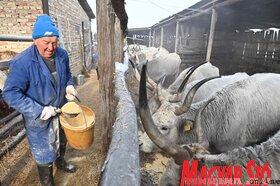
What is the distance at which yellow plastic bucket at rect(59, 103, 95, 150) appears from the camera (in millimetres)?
2143

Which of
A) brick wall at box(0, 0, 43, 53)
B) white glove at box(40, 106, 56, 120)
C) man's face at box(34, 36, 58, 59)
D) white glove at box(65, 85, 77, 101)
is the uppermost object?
brick wall at box(0, 0, 43, 53)

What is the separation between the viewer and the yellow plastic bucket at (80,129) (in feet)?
7.03

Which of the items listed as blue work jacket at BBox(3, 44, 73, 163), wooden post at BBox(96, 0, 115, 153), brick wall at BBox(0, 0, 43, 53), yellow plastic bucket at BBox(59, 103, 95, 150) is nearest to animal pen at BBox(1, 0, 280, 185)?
wooden post at BBox(96, 0, 115, 153)

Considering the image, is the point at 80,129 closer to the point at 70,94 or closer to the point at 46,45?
the point at 70,94

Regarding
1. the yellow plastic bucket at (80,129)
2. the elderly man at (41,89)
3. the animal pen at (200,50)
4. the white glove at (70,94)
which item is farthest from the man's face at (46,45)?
the yellow plastic bucket at (80,129)

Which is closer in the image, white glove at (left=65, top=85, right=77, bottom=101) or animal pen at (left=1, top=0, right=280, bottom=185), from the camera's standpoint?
animal pen at (left=1, top=0, right=280, bottom=185)

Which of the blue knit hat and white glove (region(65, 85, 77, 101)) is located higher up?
the blue knit hat

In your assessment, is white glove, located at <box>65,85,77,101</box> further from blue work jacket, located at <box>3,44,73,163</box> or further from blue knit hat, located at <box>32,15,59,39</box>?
blue knit hat, located at <box>32,15,59,39</box>

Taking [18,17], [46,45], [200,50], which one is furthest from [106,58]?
[200,50]

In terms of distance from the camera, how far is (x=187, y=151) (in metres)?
1.96

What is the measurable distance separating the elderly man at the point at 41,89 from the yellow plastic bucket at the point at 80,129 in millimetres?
225

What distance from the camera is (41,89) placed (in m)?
2.32

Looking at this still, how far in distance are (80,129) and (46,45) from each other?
1015mm

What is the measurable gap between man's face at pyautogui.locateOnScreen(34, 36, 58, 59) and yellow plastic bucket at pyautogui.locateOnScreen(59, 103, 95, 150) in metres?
0.75
